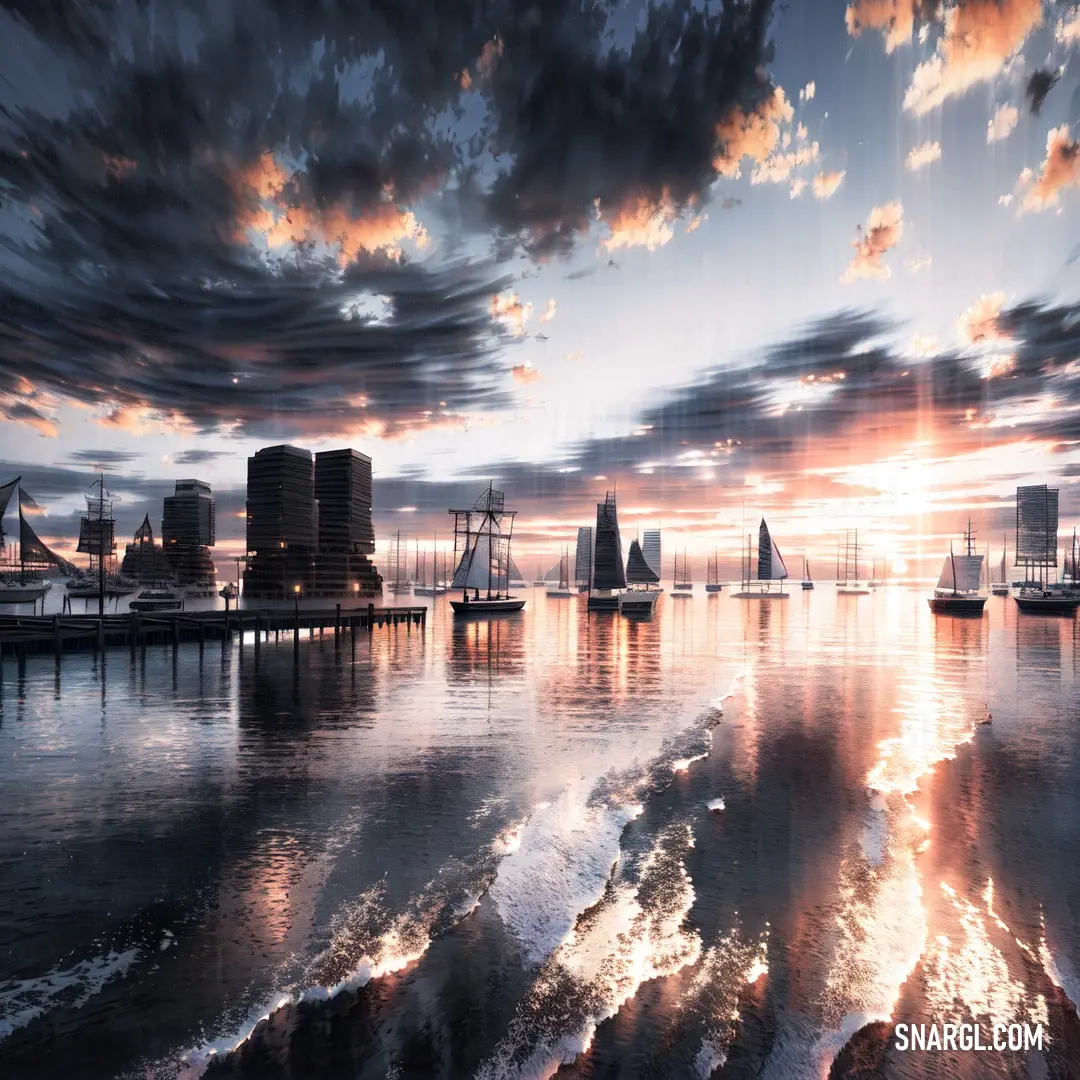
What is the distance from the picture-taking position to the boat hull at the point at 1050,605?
150m

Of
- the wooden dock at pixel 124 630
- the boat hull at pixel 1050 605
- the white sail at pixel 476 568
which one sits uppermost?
the white sail at pixel 476 568

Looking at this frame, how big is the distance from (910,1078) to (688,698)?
33579 mm

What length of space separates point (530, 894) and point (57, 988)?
9.08 metres

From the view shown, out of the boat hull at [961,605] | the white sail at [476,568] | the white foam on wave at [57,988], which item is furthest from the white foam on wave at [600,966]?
the boat hull at [961,605]

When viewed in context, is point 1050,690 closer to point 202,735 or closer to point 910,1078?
point 910,1078

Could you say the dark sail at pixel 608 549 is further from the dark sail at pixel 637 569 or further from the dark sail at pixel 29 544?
the dark sail at pixel 29 544

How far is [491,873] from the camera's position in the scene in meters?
16.6

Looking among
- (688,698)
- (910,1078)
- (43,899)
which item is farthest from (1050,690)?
(43,899)

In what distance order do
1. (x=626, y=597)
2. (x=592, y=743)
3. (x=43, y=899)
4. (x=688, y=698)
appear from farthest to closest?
1. (x=626, y=597)
2. (x=688, y=698)
3. (x=592, y=743)
4. (x=43, y=899)

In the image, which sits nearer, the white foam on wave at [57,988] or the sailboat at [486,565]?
the white foam on wave at [57,988]

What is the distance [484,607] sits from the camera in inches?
5103

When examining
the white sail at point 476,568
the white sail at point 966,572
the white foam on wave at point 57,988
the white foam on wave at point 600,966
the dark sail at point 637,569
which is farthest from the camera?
the dark sail at point 637,569

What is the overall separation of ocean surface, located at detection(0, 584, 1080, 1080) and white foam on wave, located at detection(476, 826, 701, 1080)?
Answer: 0.06m

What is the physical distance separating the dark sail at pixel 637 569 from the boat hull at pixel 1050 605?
84720 millimetres
